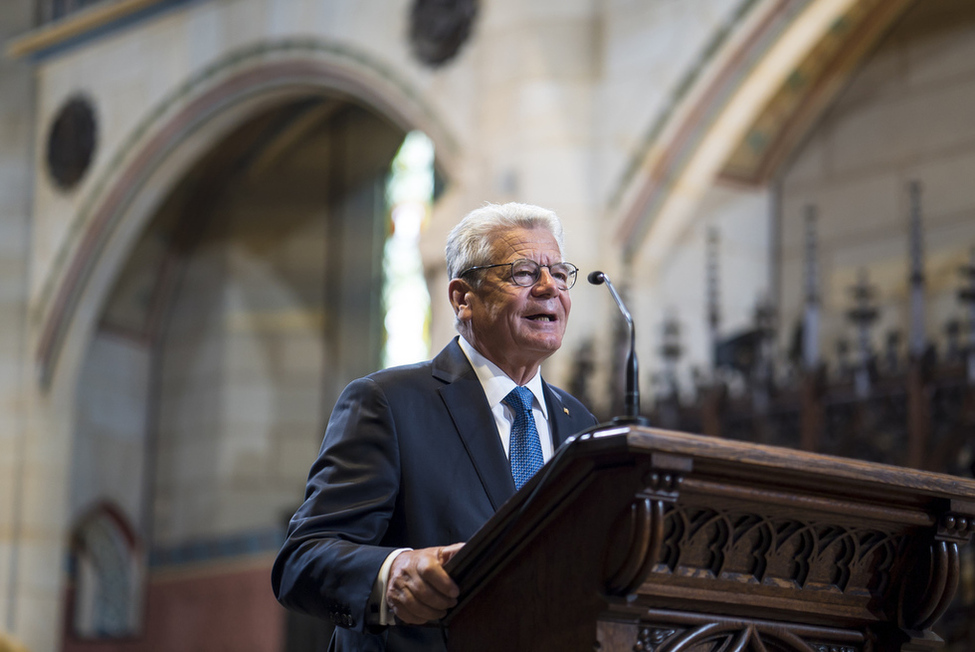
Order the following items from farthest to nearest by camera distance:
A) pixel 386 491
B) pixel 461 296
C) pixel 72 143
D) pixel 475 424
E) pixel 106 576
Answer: pixel 106 576, pixel 72 143, pixel 461 296, pixel 475 424, pixel 386 491

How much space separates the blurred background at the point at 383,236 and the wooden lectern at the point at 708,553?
6.63 feet

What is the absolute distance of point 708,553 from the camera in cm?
174

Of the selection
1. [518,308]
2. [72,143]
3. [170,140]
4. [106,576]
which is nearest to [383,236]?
[170,140]

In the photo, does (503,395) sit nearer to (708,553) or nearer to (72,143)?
(708,553)

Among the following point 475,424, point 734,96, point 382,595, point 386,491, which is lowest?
point 382,595

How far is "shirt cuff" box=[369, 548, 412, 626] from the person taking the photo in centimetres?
195

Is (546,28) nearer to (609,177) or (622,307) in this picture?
(609,177)

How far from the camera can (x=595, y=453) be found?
1623 millimetres

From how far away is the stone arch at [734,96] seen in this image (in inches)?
248

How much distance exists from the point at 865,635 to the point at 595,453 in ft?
1.84

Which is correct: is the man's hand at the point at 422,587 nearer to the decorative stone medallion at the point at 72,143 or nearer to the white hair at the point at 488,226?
the white hair at the point at 488,226

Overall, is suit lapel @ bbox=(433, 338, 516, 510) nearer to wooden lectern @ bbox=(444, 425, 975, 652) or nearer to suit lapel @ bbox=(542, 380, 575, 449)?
suit lapel @ bbox=(542, 380, 575, 449)

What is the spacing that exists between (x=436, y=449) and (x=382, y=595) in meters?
0.29

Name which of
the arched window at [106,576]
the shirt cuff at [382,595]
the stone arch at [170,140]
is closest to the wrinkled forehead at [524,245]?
the shirt cuff at [382,595]
